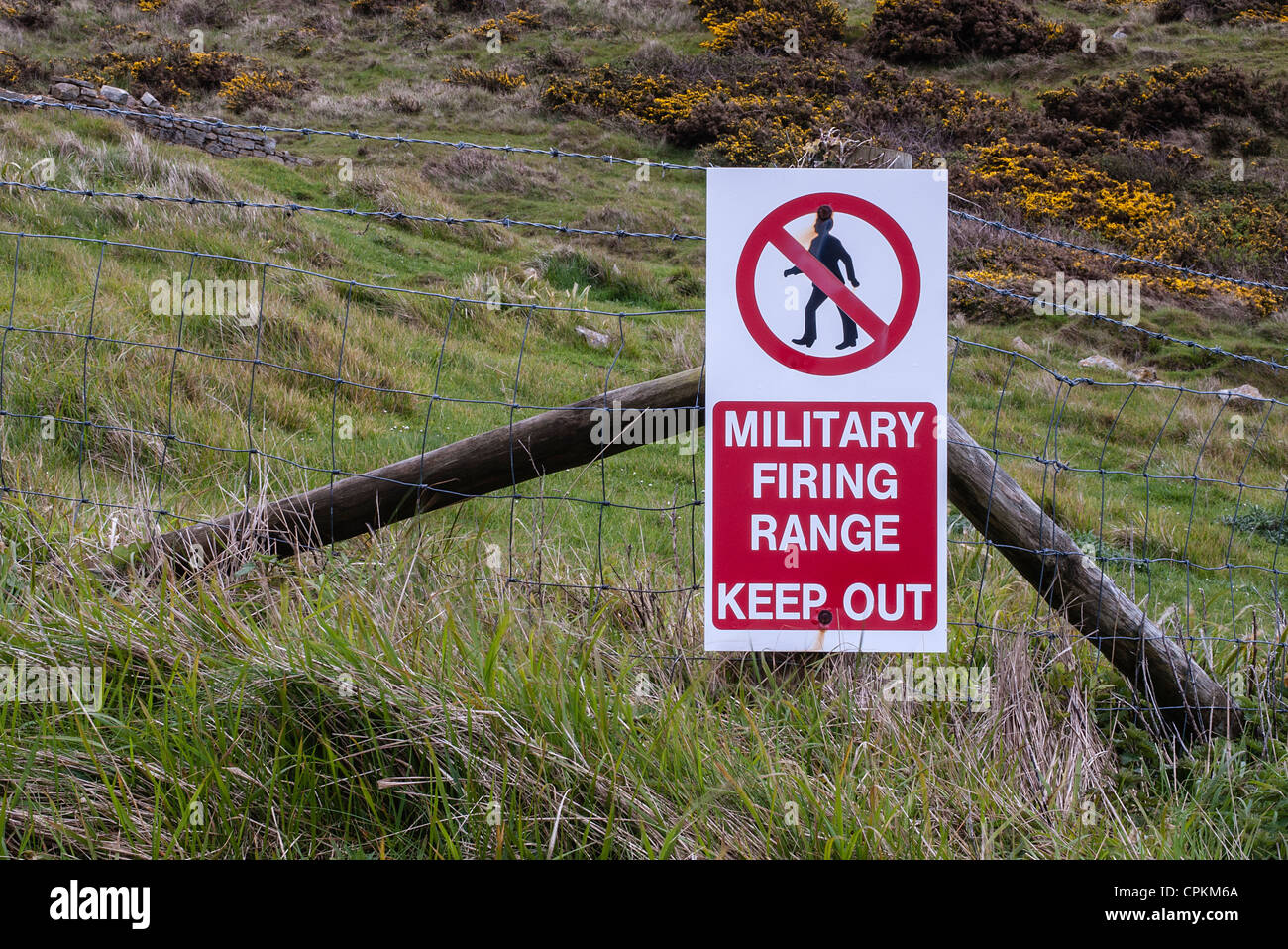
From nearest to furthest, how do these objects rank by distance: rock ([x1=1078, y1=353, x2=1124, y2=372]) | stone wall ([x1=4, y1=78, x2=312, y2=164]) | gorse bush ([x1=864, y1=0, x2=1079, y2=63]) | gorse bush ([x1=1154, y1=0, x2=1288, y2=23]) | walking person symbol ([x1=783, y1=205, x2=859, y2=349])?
walking person symbol ([x1=783, y1=205, x2=859, y2=349]) < rock ([x1=1078, y1=353, x2=1124, y2=372]) < stone wall ([x1=4, y1=78, x2=312, y2=164]) < gorse bush ([x1=864, y1=0, x2=1079, y2=63]) < gorse bush ([x1=1154, y1=0, x2=1288, y2=23])

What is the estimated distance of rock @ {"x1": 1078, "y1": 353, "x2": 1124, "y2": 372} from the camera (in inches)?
426

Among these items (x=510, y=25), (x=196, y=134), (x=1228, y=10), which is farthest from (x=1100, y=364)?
(x=510, y=25)

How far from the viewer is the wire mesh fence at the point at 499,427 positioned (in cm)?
319

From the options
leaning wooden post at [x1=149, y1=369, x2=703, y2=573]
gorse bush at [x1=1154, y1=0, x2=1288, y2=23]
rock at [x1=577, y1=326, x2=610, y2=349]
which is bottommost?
leaning wooden post at [x1=149, y1=369, x2=703, y2=573]

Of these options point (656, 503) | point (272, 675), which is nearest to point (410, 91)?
point (656, 503)

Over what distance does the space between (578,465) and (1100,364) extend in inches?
381

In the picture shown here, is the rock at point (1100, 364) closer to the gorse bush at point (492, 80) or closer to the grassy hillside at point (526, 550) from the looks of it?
the grassy hillside at point (526, 550)

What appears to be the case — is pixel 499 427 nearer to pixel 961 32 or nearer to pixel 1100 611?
pixel 1100 611

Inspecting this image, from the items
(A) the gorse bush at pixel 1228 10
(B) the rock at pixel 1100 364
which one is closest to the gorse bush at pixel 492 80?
(B) the rock at pixel 1100 364

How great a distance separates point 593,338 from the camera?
844 centimetres

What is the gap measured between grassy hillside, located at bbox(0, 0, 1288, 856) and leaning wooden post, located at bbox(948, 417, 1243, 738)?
100 mm

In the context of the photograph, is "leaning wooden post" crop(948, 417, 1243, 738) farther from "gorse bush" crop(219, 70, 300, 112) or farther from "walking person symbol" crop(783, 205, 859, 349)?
"gorse bush" crop(219, 70, 300, 112)

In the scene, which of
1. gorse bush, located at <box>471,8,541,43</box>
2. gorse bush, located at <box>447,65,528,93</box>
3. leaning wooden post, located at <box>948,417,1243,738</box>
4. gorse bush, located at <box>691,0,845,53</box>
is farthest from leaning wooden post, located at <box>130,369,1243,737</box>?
gorse bush, located at <box>471,8,541,43</box>

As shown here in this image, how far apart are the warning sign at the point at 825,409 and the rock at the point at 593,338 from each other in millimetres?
5841
